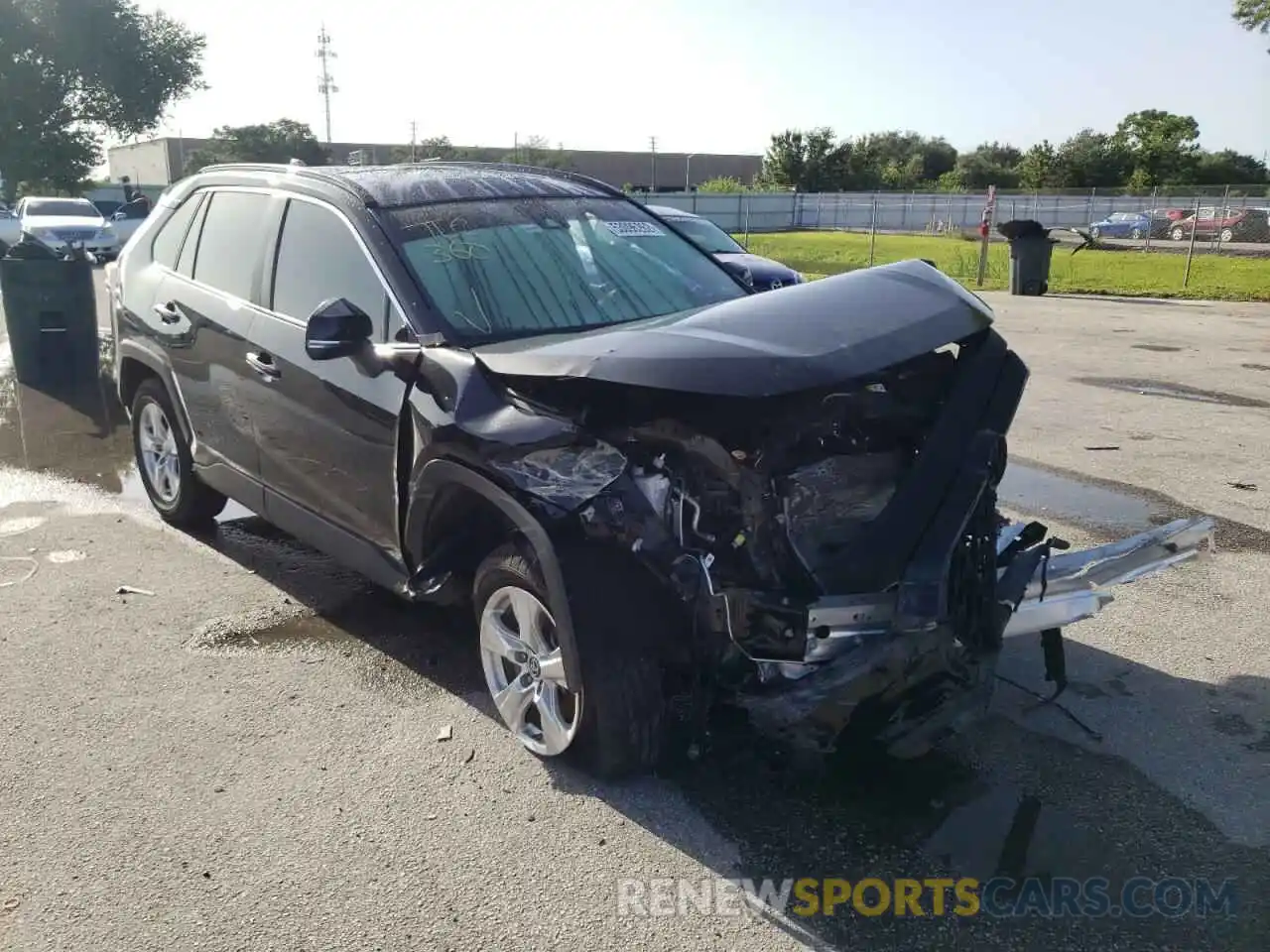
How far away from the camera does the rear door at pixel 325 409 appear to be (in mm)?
4000

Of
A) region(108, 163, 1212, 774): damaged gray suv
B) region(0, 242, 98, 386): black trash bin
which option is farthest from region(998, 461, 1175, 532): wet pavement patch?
region(0, 242, 98, 386): black trash bin

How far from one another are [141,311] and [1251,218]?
35.2 meters

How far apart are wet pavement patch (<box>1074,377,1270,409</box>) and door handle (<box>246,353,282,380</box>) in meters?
8.03

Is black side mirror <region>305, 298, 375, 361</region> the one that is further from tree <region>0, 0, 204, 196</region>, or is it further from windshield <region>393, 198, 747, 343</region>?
tree <region>0, 0, 204, 196</region>

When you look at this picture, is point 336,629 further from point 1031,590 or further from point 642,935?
point 1031,590

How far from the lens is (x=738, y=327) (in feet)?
10.5

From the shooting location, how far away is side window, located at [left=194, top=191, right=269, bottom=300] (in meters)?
4.96

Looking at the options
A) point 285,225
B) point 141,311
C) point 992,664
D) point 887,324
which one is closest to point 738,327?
point 887,324

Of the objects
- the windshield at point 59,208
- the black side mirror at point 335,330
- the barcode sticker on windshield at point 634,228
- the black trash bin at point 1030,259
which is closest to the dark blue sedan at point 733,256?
the barcode sticker on windshield at point 634,228

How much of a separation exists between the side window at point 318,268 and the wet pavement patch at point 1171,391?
25.9ft

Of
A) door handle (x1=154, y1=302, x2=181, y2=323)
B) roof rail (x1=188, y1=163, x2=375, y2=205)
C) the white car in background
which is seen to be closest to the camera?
roof rail (x1=188, y1=163, x2=375, y2=205)

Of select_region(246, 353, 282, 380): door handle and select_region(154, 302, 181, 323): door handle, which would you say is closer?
select_region(246, 353, 282, 380): door handle

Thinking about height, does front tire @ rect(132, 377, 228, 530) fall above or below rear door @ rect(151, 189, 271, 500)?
below

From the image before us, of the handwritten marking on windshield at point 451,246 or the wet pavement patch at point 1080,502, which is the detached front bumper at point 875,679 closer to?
the handwritten marking on windshield at point 451,246
